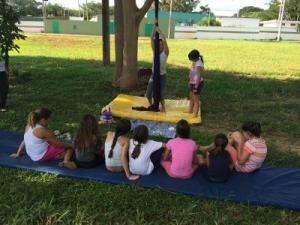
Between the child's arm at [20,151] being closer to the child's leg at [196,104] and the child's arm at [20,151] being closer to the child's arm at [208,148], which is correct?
the child's arm at [208,148]

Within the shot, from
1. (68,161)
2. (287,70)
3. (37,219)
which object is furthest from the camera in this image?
(287,70)

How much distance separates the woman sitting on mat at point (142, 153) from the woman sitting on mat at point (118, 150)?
78 millimetres

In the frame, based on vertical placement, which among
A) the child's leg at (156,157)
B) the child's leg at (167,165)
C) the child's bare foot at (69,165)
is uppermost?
the child's leg at (156,157)

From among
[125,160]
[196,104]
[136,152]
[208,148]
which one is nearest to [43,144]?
[125,160]

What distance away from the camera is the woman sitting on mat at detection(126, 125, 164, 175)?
5988 millimetres

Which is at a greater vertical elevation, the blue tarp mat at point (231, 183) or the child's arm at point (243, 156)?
the child's arm at point (243, 156)

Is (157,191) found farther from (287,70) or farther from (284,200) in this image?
(287,70)

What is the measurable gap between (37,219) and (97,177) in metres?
1.20

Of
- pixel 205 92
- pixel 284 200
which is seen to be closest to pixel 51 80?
pixel 205 92

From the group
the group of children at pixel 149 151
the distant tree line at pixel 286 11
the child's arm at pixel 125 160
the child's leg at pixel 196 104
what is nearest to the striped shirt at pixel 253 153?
the group of children at pixel 149 151

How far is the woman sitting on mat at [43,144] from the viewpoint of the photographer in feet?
21.0

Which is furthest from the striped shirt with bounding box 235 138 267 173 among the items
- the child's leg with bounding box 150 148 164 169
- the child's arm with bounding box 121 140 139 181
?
the child's arm with bounding box 121 140 139 181

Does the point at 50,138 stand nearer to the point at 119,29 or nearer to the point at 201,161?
the point at 201,161

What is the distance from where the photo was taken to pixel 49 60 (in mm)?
19391
